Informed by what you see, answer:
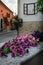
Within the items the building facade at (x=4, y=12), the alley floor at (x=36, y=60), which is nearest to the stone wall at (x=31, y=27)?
the alley floor at (x=36, y=60)

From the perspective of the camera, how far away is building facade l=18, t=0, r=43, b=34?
15727 millimetres

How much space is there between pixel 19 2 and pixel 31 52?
531 inches

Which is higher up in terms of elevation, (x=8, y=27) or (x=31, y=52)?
(x=31, y=52)

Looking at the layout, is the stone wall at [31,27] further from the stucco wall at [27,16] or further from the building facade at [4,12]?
the building facade at [4,12]

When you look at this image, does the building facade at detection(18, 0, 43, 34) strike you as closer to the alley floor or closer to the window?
the window

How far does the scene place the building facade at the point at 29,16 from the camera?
1573 centimetres

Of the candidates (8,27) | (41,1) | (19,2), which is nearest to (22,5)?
(19,2)

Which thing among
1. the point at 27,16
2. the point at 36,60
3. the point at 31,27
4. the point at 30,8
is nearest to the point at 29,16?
the point at 27,16

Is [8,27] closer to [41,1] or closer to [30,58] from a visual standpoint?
[41,1]

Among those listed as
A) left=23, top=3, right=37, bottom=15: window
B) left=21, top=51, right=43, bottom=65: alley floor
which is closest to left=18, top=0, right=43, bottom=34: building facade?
left=23, top=3, right=37, bottom=15: window

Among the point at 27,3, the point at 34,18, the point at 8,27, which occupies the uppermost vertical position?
the point at 27,3

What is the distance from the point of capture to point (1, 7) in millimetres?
34531

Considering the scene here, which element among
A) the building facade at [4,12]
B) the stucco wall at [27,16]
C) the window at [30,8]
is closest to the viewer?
the window at [30,8]

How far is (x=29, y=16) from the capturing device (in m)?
16.2
